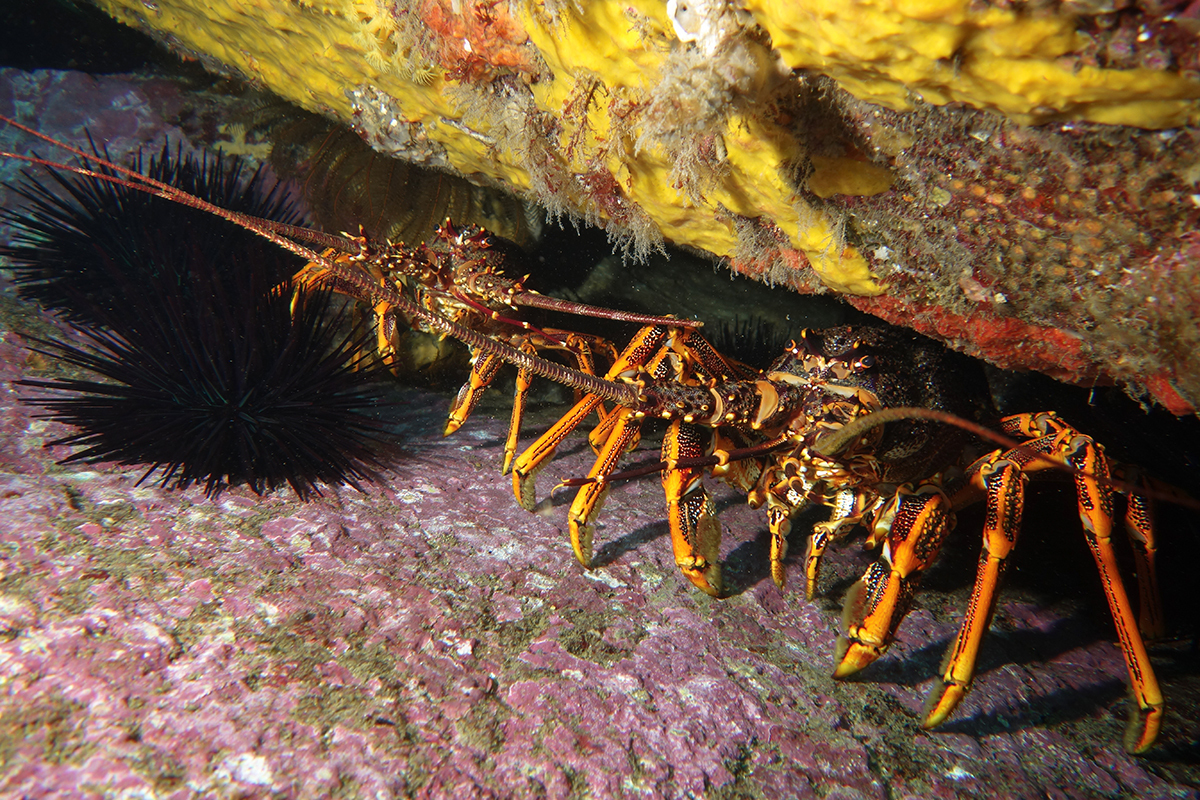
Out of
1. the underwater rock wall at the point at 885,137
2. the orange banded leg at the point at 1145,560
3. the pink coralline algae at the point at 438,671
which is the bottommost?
the pink coralline algae at the point at 438,671

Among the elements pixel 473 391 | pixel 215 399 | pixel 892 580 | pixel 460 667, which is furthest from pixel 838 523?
pixel 215 399

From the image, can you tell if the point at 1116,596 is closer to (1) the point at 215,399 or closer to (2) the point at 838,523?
(2) the point at 838,523

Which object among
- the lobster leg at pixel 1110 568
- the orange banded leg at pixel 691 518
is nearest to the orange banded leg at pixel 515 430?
the orange banded leg at pixel 691 518

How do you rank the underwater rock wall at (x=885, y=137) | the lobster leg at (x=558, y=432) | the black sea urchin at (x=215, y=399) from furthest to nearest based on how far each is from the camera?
the lobster leg at (x=558, y=432)
the black sea urchin at (x=215, y=399)
the underwater rock wall at (x=885, y=137)

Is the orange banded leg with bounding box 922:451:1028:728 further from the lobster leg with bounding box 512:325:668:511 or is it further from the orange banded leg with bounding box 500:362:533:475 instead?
the orange banded leg with bounding box 500:362:533:475

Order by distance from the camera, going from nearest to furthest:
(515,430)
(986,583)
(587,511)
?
1. (986,583)
2. (587,511)
3. (515,430)

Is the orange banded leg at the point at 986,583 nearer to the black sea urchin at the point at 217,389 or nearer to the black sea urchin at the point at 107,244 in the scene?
the black sea urchin at the point at 217,389

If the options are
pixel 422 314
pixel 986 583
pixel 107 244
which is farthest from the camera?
pixel 107 244
